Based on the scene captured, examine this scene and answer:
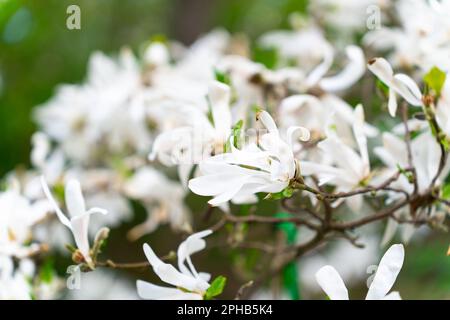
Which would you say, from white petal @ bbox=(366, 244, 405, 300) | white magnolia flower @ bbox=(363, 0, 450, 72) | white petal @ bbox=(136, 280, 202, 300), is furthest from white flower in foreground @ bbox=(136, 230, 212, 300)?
white magnolia flower @ bbox=(363, 0, 450, 72)

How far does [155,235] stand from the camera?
3.80ft

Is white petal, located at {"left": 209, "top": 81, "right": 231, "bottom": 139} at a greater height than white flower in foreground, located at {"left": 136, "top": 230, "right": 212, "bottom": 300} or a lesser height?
greater

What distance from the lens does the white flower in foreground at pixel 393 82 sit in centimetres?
45

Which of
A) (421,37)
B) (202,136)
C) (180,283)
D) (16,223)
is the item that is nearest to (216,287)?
(180,283)

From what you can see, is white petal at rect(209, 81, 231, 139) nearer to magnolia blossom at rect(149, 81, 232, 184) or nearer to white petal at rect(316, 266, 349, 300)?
magnolia blossom at rect(149, 81, 232, 184)

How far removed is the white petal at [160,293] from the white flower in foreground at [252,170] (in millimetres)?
69

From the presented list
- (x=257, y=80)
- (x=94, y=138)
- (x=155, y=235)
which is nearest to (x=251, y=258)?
(x=257, y=80)

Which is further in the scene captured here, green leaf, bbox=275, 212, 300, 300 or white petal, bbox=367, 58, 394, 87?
green leaf, bbox=275, 212, 300, 300

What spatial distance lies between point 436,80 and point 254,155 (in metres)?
0.16

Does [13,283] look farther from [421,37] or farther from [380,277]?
[421,37]

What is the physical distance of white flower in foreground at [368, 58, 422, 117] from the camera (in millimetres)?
446

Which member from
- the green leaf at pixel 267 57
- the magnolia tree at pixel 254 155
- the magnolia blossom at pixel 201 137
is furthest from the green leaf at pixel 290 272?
the green leaf at pixel 267 57

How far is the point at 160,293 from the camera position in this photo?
415 millimetres

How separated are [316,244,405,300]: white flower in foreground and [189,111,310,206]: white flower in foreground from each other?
0.20 feet
